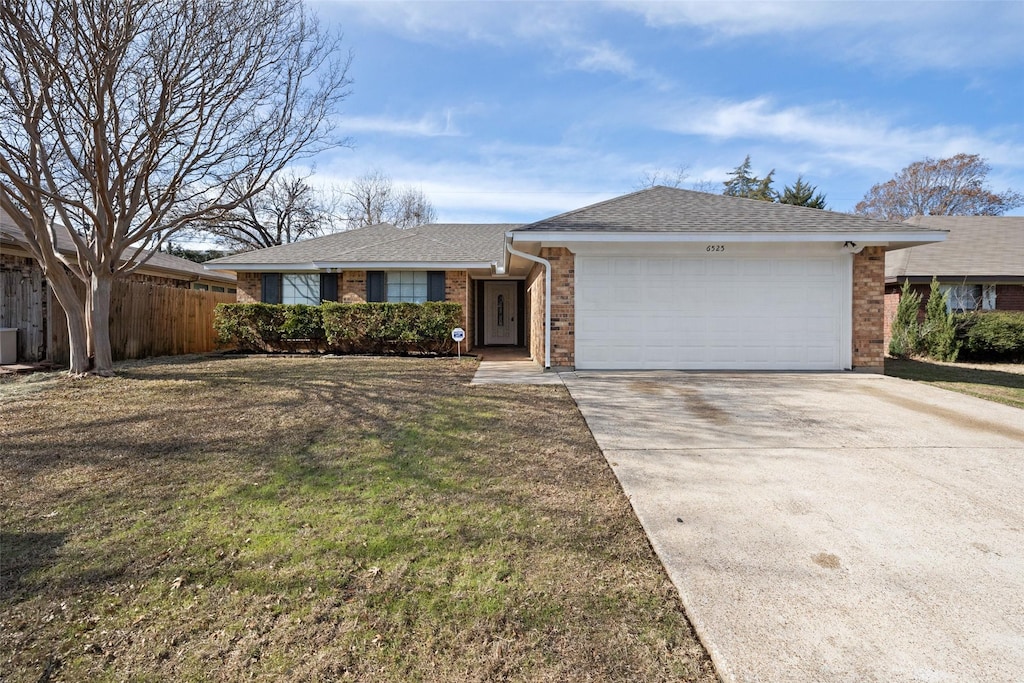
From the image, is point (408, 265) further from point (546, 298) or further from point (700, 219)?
point (700, 219)

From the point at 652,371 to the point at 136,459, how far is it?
792 centimetres

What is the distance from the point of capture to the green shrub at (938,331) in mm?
12555

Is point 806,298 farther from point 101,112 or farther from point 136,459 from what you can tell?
point 101,112

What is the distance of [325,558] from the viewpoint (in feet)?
8.70

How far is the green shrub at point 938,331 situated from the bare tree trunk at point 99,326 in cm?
1806

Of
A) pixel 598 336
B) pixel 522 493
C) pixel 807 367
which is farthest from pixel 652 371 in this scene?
pixel 522 493

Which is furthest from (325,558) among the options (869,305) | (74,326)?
(869,305)

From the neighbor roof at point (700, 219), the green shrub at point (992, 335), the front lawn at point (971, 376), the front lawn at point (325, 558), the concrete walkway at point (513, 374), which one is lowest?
the front lawn at point (325, 558)

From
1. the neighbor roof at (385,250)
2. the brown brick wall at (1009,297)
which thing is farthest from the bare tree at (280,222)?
the brown brick wall at (1009,297)

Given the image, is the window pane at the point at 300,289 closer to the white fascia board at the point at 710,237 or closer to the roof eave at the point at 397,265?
the roof eave at the point at 397,265

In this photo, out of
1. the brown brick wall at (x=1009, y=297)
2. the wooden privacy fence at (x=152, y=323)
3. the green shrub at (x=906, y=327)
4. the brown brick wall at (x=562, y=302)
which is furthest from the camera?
the brown brick wall at (x=1009, y=297)

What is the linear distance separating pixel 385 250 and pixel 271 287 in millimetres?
3408

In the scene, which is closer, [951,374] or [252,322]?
[951,374]

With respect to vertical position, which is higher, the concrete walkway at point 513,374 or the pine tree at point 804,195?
the pine tree at point 804,195
